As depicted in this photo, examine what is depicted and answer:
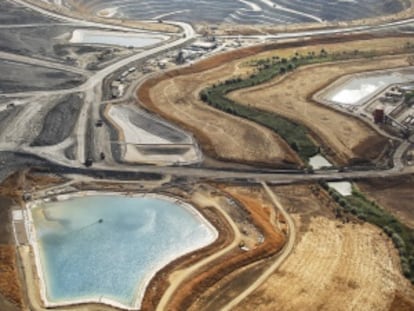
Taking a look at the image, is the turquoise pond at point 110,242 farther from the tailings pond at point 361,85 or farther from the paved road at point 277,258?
the tailings pond at point 361,85

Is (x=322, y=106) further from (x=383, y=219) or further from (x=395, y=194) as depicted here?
(x=383, y=219)

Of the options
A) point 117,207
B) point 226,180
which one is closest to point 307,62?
point 226,180

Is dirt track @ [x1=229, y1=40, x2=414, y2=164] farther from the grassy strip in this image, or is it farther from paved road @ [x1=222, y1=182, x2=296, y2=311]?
paved road @ [x1=222, y1=182, x2=296, y2=311]

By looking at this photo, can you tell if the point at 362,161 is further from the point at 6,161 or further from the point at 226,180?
the point at 6,161

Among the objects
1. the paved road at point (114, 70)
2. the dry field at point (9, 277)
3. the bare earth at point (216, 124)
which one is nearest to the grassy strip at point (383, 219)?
the paved road at point (114, 70)

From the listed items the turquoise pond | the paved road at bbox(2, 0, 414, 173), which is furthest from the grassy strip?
the turquoise pond

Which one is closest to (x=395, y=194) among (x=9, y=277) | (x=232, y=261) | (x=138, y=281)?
(x=232, y=261)
